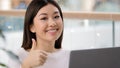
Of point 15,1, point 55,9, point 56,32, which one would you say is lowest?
point 56,32

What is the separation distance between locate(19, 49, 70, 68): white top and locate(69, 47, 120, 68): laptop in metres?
0.24

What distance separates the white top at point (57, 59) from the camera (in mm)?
1186

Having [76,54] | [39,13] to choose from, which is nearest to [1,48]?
[39,13]

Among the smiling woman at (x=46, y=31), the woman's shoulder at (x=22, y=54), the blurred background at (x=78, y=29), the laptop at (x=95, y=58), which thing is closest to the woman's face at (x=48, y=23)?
the smiling woman at (x=46, y=31)

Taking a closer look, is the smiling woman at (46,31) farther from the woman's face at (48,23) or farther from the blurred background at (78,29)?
the blurred background at (78,29)

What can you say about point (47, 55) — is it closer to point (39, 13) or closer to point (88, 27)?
point (39, 13)

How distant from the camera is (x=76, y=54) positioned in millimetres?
930

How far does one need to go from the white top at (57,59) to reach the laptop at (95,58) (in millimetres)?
240

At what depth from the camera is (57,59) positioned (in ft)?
4.03

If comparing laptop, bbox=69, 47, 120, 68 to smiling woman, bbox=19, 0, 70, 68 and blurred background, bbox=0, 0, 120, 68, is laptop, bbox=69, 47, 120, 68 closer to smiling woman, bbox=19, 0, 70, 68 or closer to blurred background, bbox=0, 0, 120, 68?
smiling woman, bbox=19, 0, 70, 68

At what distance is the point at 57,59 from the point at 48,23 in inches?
6.8

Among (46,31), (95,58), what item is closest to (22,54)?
(46,31)

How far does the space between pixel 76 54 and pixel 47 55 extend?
0.26m

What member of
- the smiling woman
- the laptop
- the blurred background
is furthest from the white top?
the blurred background
